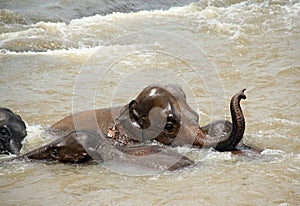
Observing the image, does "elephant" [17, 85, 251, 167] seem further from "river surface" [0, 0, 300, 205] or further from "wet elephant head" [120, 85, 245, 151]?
"river surface" [0, 0, 300, 205]

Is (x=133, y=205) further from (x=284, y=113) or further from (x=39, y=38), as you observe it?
(x=39, y=38)

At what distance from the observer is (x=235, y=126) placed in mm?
5816

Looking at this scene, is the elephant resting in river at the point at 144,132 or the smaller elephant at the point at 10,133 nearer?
the elephant resting in river at the point at 144,132

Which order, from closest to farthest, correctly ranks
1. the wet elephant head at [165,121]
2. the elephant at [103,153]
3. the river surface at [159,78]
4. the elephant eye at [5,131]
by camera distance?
the river surface at [159,78], the elephant at [103,153], the wet elephant head at [165,121], the elephant eye at [5,131]

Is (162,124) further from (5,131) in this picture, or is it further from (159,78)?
(159,78)

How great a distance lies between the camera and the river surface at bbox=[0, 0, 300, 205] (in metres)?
5.64

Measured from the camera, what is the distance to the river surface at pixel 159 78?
18.5ft

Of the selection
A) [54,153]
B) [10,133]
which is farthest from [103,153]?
[10,133]

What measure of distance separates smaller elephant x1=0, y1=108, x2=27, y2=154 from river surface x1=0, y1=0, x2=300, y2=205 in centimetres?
14

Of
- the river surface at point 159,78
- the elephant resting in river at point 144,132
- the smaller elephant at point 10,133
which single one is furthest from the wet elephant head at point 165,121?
the smaller elephant at point 10,133

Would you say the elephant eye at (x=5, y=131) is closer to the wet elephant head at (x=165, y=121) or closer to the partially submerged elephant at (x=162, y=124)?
the partially submerged elephant at (x=162, y=124)

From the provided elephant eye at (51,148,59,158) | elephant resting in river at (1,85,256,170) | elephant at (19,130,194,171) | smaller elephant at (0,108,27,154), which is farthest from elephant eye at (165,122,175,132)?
smaller elephant at (0,108,27,154)

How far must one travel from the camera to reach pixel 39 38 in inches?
526

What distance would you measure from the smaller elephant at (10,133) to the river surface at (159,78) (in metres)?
0.14
